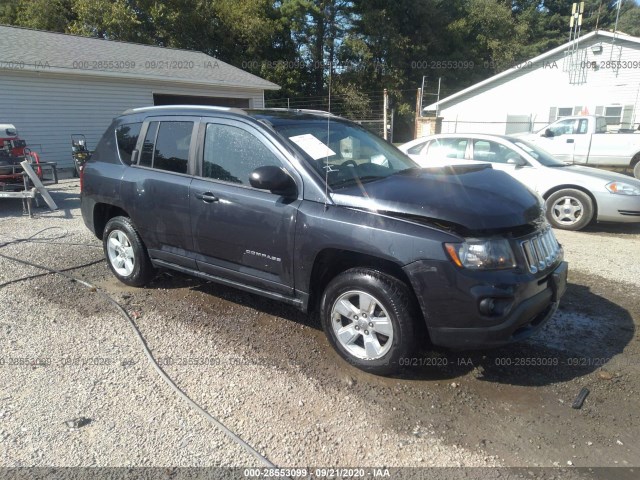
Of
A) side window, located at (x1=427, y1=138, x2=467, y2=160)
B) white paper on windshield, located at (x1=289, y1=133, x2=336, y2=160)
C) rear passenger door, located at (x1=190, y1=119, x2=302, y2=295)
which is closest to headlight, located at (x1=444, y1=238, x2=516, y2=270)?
rear passenger door, located at (x1=190, y1=119, x2=302, y2=295)

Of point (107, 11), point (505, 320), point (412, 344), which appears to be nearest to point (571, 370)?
point (505, 320)

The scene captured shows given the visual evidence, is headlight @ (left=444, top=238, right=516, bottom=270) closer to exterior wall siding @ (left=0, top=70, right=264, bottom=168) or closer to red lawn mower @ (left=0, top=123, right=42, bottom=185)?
red lawn mower @ (left=0, top=123, right=42, bottom=185)

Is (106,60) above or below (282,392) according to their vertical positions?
above

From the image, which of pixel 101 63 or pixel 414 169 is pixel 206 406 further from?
pixel 101 63

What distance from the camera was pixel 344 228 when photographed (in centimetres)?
321

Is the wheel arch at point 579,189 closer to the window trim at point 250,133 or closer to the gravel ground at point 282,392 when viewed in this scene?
the gravel ground at point 282,392

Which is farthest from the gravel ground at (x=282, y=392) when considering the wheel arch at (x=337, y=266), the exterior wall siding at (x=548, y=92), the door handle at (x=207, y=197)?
the exterior wall siding at (x=548, y=92)

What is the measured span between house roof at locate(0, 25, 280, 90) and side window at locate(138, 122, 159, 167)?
38.4ft

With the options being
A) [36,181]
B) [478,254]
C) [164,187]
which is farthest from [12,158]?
[478,254]

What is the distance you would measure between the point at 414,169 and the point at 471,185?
2.58 feet

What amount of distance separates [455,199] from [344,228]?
0.77 meters

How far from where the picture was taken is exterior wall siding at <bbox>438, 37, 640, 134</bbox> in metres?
22.6

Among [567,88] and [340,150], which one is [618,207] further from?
[567,88]

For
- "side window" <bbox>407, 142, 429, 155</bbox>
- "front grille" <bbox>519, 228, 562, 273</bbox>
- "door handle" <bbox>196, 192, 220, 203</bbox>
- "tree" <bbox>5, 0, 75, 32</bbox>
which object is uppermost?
"tree" <bbox>5, 0, 75, 32</bbox>
